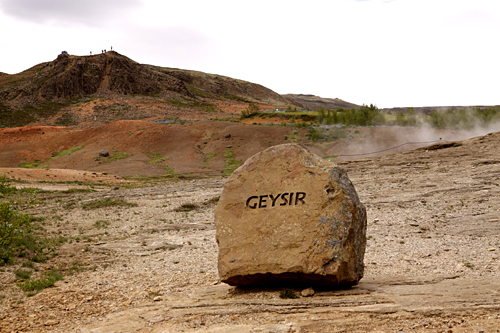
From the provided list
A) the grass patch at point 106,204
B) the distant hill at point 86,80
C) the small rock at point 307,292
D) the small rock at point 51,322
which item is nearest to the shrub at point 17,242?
the small rock at point 51,322

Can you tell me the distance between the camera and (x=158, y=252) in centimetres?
1326

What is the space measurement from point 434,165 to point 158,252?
55.7 ft

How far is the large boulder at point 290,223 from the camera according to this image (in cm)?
701

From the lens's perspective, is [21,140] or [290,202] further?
[21,140]

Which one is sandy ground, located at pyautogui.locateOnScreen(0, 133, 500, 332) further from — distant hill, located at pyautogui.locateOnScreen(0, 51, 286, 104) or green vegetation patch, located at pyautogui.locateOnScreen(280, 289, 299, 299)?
distant hill, located at pyautogui.locateOnScreen(0, 51, 286, 104)

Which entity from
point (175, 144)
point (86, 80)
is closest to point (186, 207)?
point (175, 144)

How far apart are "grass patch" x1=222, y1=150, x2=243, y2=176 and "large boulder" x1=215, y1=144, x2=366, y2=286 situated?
25.7 metres

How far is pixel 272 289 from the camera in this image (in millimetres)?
7758

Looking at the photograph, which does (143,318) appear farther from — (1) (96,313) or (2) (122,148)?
(2) (122,148)

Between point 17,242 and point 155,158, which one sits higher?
point 155,158

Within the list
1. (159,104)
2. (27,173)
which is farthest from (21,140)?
(159,104)

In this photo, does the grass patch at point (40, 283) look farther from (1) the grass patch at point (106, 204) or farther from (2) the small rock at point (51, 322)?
(1) the grass patch at point (106, 204)

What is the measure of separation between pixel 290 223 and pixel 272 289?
4.46 ft

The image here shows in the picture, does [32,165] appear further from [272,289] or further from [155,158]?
[272,289]
